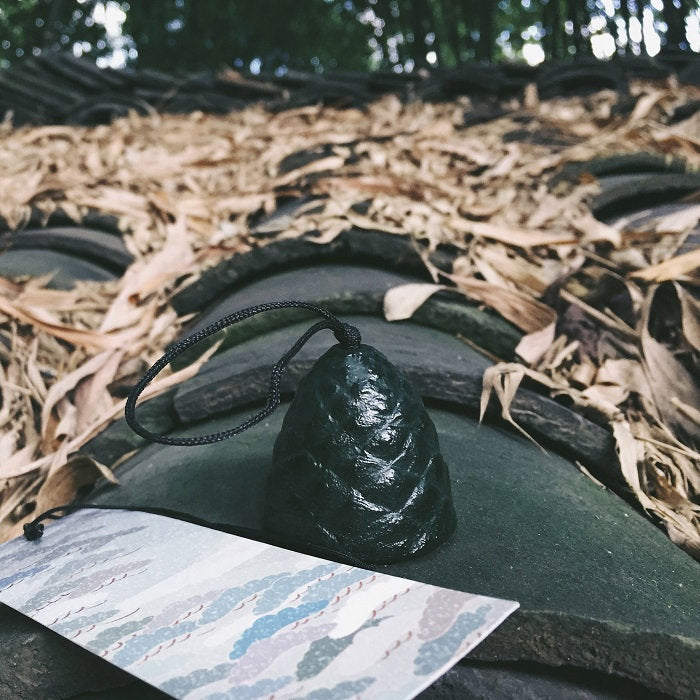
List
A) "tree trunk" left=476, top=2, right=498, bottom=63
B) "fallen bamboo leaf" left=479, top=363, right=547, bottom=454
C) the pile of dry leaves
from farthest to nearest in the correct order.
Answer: "tree trunk" left=476, top=2, right=498, bottom=63
the pile of dry leaves
"fallen bamboo leaf" left=479, top=363, right=547, bottom=454

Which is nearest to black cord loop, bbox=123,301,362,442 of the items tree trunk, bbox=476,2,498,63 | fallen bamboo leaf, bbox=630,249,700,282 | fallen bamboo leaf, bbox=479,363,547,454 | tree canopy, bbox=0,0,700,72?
fallen bamboo leaf, bbox=479,363,547,454

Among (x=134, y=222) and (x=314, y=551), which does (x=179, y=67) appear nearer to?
(x=134, y=222)

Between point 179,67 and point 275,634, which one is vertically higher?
point 179,67

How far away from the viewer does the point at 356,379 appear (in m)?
0.72

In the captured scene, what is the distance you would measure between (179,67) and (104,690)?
1142 centimetres

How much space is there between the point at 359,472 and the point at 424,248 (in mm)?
839

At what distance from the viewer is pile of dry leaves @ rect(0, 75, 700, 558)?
1.08 metres

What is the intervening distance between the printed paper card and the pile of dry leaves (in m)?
0.27

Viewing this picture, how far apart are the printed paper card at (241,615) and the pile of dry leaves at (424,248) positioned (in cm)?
27

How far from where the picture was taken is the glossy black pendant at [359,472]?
0.68 metres

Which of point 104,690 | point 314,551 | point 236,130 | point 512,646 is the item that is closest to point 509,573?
point 512,646

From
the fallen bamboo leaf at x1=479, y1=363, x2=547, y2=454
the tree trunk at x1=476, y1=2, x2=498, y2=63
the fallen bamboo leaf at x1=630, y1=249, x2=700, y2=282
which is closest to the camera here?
the fallen bamboo leaf at x1=479, y1=363, x2=547, y2=454

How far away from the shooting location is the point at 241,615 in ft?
1.98

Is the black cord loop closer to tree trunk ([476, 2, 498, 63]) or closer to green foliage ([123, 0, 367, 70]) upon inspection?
tree trunk ([476, 2, 498, 63])
